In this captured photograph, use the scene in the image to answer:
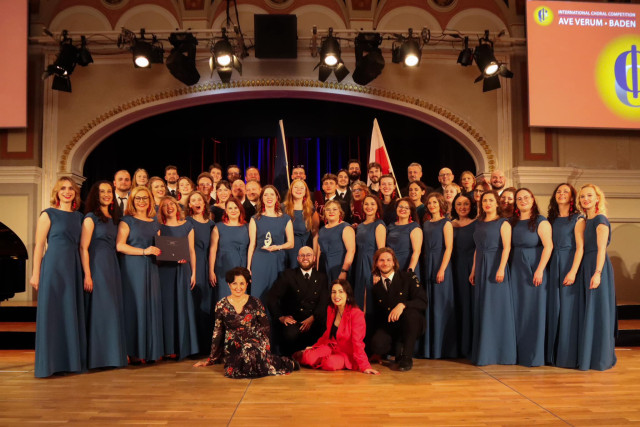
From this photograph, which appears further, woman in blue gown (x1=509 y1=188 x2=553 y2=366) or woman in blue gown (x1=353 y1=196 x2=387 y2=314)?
woman in blue gown (x1=353 y1=196 x2=387 y2=314)

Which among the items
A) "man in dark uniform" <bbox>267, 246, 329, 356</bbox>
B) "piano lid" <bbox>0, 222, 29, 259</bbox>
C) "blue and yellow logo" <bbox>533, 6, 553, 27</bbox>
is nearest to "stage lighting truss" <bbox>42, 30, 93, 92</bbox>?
"piano lid" <bbox>0, 222, 29, 259</bbox>

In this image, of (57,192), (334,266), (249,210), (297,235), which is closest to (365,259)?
(334,266)

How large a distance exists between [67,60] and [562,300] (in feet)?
20.4

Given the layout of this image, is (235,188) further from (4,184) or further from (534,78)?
(534,78)

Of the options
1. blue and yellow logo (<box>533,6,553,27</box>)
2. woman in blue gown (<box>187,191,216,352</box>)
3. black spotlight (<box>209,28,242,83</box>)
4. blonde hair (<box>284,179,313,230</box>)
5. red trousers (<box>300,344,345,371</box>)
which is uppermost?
blue and yellow logo (<box>533,6,553,27</box>)

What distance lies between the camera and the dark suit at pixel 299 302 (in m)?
4.72

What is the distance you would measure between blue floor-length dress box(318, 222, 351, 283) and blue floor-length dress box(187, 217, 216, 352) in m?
0.99

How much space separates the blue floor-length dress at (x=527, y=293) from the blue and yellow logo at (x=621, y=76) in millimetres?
4280

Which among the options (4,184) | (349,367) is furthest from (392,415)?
(4,184)

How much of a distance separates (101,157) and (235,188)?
444cm

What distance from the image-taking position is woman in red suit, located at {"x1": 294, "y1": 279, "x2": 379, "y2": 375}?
429 centimetres

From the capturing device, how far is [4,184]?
7.78 metres

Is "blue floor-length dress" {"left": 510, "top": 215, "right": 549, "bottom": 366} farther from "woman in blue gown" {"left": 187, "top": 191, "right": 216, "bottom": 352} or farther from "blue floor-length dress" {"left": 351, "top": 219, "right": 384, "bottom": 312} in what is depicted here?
"woman in blue gown" {"left": 187, "top": 191, "right": 216, "bottom": 352}

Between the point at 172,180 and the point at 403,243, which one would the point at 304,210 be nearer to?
the point at 403,243
